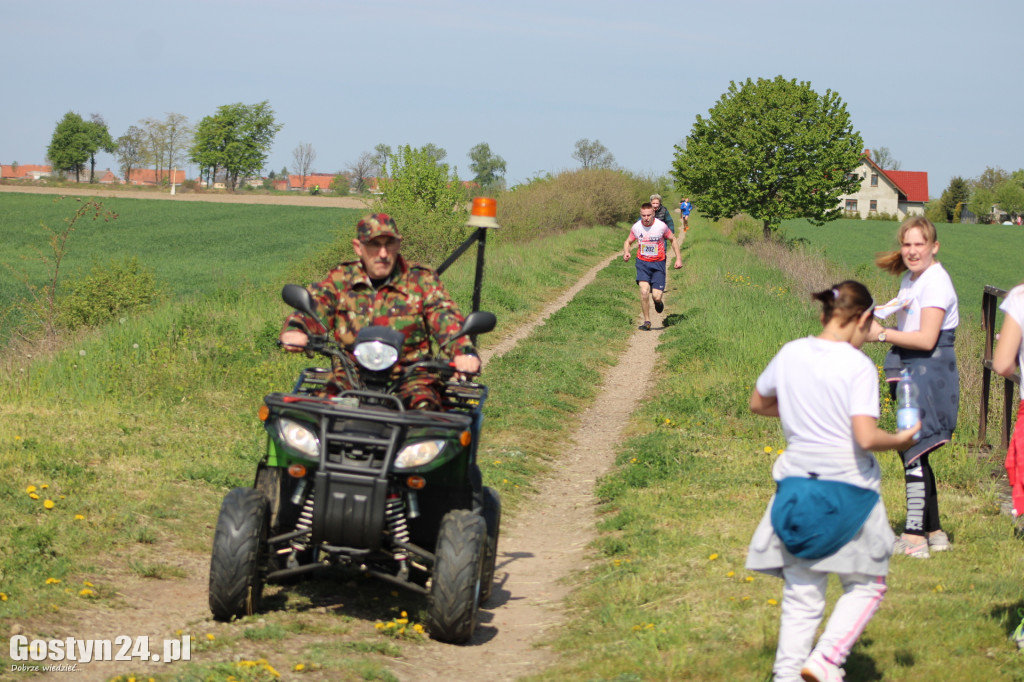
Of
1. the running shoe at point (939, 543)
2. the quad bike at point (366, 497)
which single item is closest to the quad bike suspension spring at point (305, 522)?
the quad bike at point (366, 497)

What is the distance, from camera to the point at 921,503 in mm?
5762

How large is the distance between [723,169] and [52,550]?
3699 centimetres

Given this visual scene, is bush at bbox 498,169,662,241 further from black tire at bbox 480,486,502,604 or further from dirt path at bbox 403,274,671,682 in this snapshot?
black tire at bbox 480,486,502,604

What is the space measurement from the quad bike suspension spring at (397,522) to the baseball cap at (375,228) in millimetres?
1311

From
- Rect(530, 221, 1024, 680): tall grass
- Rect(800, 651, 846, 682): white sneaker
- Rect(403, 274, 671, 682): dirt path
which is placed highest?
Rect(800, 651, 846, 682): white sneaker

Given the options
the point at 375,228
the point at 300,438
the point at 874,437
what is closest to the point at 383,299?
the point at 375,228

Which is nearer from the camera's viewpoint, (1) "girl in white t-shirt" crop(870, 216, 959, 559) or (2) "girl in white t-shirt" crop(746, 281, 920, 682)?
(2) "girl in white t-shirt" crop(746, 281, 920, 682)

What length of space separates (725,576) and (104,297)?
1120 cm

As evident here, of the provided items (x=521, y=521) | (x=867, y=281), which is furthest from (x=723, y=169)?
(x=521, y=521)

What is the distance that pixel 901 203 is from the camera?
115 meters

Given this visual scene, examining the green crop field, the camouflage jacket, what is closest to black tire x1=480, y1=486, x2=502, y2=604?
the camouflage jacket

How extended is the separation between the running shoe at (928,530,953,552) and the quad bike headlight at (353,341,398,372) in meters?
3.29

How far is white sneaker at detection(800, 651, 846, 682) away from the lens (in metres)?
3.59

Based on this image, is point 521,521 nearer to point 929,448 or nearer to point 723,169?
point 929,448
